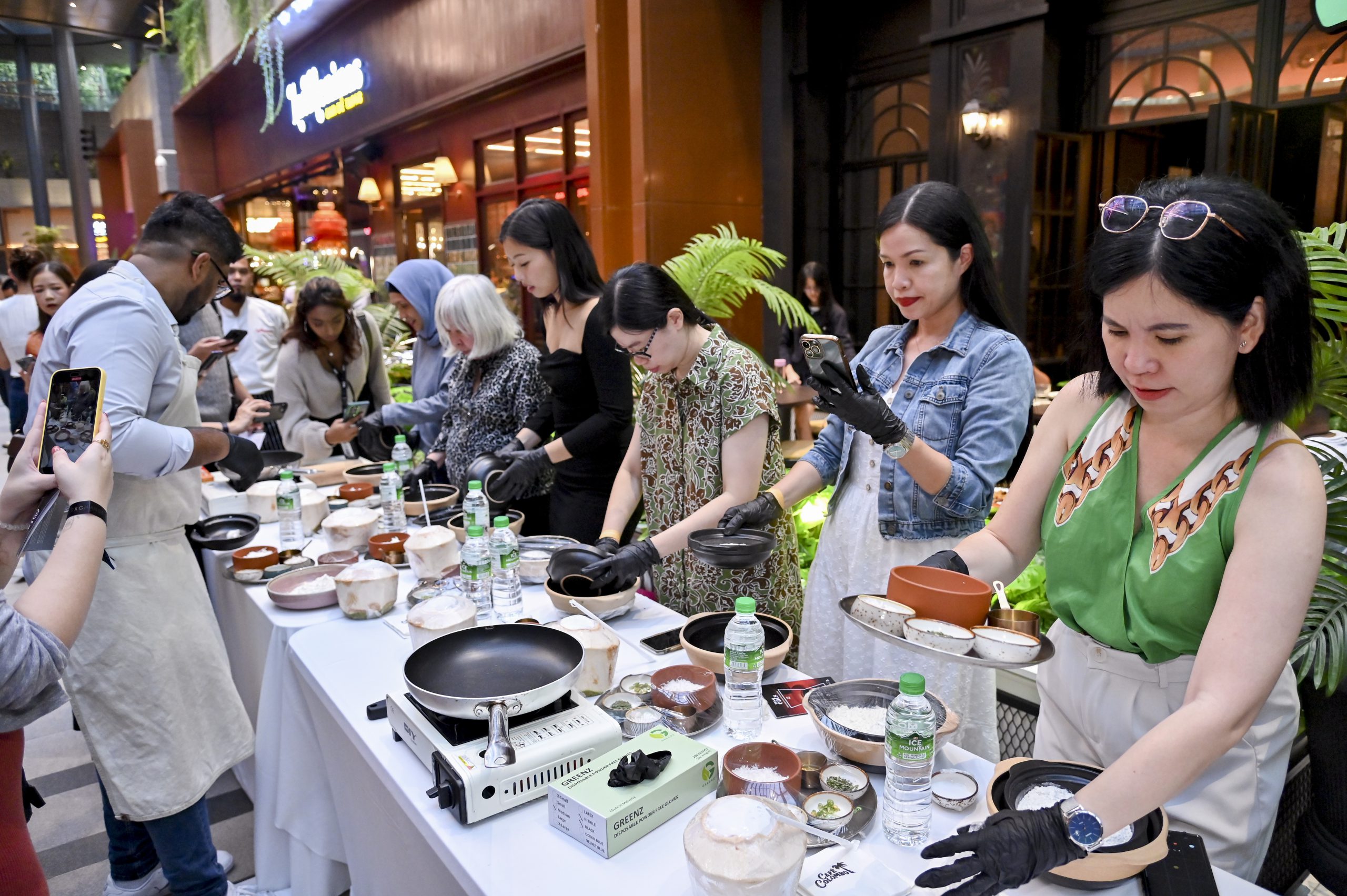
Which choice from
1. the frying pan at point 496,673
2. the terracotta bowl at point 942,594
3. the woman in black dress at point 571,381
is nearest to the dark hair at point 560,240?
the woman in black dress at point 571,381

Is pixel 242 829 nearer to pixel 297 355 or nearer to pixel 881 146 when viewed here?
pixel 297 355

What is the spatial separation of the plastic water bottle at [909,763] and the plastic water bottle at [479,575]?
1182 mm

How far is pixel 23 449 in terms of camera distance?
150 cm

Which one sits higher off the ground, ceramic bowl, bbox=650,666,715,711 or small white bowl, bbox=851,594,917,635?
small white bowl, bbox=851,594,917,635

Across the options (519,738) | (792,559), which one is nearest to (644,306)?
(792,559)

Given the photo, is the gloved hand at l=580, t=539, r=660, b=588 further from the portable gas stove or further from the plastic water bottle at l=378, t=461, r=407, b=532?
the plastic water bottle at l=378, t=461, r=407, b=532

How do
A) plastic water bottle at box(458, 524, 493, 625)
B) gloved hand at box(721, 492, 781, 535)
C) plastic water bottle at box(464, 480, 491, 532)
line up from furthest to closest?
plastic water bottle at box(464, 480, 491, 532)
plastic water bottle at box(458, 524, 493, 625)
gloved hand at box(721, 492, 781, 535)

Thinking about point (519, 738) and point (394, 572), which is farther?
point (394, 572)

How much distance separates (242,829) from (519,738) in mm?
2031

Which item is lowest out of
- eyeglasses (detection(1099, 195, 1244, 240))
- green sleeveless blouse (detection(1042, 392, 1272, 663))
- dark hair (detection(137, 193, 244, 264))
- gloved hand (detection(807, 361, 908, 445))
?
green sleeveless blouse (detection(1042, 392, 1272, 663))

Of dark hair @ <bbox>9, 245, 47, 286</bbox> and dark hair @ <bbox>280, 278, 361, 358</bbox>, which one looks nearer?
dark hair @ <bbox>280, 278, 361, 358</bbox>

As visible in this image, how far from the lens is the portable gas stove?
4.27ft

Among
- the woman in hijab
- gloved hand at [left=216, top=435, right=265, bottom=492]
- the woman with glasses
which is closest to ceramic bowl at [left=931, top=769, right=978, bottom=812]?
gloved hand at [left=216, top=435, right=265, bottom=492]

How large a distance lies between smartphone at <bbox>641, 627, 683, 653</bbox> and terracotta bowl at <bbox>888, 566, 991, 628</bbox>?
63cm
